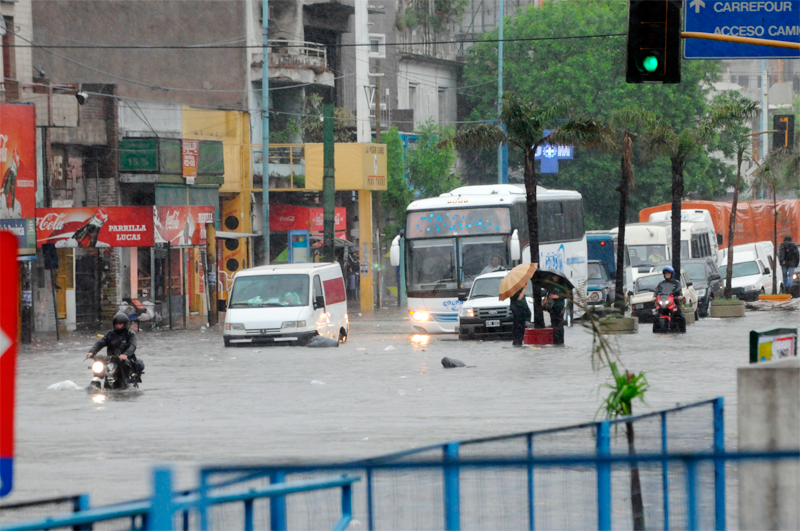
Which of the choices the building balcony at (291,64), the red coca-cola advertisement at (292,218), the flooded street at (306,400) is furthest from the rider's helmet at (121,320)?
the building balcony at (291,64)

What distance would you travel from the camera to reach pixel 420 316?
30.3 metres

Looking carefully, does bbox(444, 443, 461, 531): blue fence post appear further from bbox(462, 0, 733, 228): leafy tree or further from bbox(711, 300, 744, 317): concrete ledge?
bbox(462, 0, 733, 228): leafy tree

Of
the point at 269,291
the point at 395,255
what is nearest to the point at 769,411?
the point at 269,291

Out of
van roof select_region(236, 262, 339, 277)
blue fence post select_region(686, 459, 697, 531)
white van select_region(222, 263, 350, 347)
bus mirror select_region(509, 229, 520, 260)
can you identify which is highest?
bus mirror select_region(509, 229, 520, 260)

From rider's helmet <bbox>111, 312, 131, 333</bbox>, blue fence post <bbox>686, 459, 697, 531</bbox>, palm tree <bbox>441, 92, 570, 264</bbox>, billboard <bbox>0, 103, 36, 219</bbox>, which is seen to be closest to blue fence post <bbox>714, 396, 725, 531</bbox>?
blue fence post <bbox>686, 459, 697, 531</bbox>

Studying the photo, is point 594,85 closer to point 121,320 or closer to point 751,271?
point 751,271

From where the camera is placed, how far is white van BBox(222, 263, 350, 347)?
26.0m

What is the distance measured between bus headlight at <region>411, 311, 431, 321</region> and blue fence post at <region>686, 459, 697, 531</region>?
25.1m

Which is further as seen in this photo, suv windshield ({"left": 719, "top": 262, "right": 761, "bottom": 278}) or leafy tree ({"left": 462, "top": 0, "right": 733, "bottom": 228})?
leafy tree ({"left": 462, "top": 0, "right": 733, "bottom": 228})

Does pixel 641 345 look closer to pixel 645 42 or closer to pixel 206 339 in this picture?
pixel 206 339

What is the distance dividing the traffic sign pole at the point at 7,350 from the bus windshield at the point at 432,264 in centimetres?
2668

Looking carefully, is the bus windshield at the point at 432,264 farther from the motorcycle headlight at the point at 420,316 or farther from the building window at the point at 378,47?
the building window at the point at 378,47

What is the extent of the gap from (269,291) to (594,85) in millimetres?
36648

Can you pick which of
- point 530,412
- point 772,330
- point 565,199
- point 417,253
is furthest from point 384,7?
point 772,330
